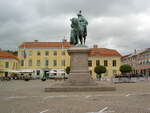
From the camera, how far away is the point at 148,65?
81250mm

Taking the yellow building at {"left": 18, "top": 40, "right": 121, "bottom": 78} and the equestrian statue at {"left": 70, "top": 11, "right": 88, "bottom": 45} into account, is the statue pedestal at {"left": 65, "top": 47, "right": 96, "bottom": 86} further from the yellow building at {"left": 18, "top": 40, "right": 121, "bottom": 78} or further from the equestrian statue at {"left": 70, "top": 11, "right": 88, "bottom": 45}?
the yellow building at {"left": 18, "top": 40, "right": 121, "bottom": 78}

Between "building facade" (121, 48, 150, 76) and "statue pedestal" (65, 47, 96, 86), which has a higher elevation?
"building facade" (121, 48, 150, 76)

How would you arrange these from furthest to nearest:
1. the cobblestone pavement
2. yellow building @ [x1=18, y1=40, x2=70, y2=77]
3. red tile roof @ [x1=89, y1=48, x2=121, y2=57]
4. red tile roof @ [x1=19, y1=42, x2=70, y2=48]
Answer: red tile roof @ [x1=19, y1=42, x2=70, y2=48] < yellow building @ [x1=18, y1=40, x2=70, y2=77] < red tile roof @ [x1=89, y1=48, x2=121, y2=57] < the cobblestone pavement

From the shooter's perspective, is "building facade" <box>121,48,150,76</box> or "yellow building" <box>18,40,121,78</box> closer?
"yellow building" <box>18,40,121,78</box>

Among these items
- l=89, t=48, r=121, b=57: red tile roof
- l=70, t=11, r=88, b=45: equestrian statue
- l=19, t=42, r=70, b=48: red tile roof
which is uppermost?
l=19, t=42, r=70, b=48: red tile roof

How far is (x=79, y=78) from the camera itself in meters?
17.0

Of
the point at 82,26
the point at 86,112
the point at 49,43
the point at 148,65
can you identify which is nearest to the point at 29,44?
the point at 49,43

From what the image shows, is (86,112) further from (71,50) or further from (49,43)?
(49,43)

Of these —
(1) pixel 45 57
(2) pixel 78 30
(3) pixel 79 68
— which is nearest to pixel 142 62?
(1) pixel 45 57

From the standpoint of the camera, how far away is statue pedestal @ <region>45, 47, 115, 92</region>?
15.7 m

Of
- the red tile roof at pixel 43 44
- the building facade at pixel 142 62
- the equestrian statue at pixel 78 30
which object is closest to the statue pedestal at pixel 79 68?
the equestrian statue at pixel 78 30

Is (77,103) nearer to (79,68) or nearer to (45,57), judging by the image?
(79,68)

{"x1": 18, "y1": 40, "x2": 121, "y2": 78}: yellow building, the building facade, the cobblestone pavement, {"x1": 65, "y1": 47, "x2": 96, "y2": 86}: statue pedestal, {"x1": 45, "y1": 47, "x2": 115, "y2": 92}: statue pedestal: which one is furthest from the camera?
the building facade

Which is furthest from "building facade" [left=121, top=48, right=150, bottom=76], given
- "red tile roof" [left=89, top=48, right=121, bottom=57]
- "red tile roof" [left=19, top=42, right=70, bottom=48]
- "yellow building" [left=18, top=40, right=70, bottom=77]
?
"red tile roof" [left=19, top=42, right=70, bottom=48]
